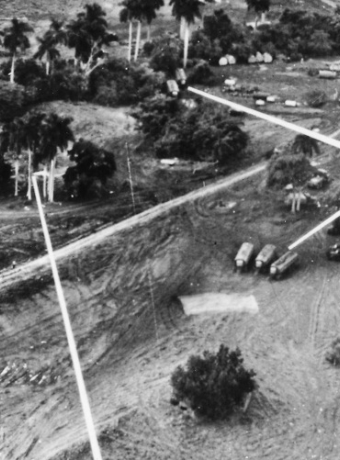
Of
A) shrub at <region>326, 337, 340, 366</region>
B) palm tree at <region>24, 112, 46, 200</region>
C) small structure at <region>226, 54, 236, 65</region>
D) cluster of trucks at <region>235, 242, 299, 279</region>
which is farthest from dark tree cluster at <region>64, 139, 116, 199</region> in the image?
small structure at <region>226, 54, 236, 65</region>

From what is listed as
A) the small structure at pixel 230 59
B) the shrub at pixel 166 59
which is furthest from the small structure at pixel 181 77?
the small structure at pixel 230 59

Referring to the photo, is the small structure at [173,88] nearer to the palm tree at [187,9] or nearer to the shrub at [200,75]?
the shrub at [200,75]

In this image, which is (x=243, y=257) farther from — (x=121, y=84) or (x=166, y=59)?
(x=166, y=59)

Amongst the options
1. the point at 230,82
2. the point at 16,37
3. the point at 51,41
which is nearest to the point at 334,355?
the point at 51,41

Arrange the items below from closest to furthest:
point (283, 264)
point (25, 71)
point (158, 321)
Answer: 1. point (158, 321)
2. point (283, 264)
3. point (25, 71)

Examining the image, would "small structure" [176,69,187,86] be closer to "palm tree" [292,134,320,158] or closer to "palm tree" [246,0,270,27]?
"palm tree" [246,0,270,27]

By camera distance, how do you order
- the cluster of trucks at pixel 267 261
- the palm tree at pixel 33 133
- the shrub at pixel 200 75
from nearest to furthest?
the cluster of trucks at pixel 267 261 → the palm tree at pixel 33 133 → the shrub at pixel 200 75
